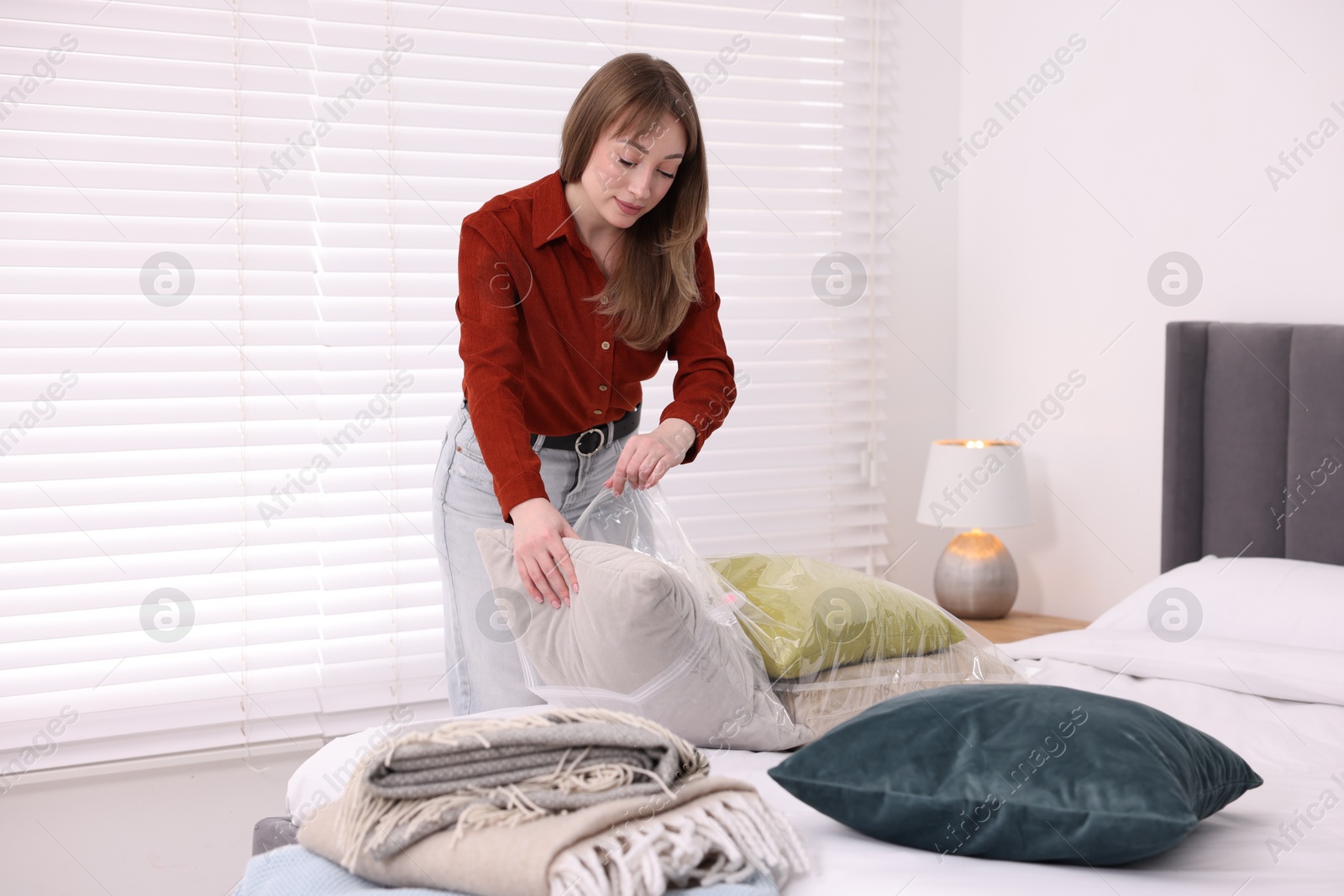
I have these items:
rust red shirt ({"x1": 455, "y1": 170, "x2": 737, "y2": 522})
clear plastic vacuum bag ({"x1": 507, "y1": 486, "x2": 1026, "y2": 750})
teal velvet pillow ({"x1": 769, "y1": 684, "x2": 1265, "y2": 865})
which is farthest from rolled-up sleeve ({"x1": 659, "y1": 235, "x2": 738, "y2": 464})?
teal velvet pillow ({"x1": 769, "y1": 684, "x2": 1265, "y2": 865})

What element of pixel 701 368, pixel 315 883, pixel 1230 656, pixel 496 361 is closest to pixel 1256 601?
pixel 1230 656

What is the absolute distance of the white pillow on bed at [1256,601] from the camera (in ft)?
6.66

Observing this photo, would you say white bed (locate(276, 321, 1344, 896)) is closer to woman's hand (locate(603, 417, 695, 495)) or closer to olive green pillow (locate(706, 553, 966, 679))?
olive green pillow (locate(706, 553, 966, 679))

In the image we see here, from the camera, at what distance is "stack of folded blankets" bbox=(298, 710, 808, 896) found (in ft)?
3.02

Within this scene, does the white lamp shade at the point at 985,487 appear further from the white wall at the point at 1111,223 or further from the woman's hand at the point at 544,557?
the woman's hand at the point at 544,557

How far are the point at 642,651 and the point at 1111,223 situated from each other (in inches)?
84.8

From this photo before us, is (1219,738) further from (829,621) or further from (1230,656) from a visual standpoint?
(829,621)

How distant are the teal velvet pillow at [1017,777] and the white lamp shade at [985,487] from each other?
1683mm

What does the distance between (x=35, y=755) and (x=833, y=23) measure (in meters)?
2.77

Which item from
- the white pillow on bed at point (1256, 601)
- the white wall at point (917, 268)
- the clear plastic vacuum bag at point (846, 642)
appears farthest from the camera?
the white wall at point (917, 268)

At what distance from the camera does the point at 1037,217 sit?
3.07m

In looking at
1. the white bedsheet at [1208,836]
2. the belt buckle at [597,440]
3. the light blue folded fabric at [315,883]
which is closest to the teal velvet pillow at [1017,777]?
the white bedsheet at [1208,836]

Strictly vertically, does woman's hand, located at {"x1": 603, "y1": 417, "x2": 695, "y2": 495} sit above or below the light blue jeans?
above

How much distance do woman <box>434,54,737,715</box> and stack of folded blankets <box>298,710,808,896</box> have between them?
54 centimetres
